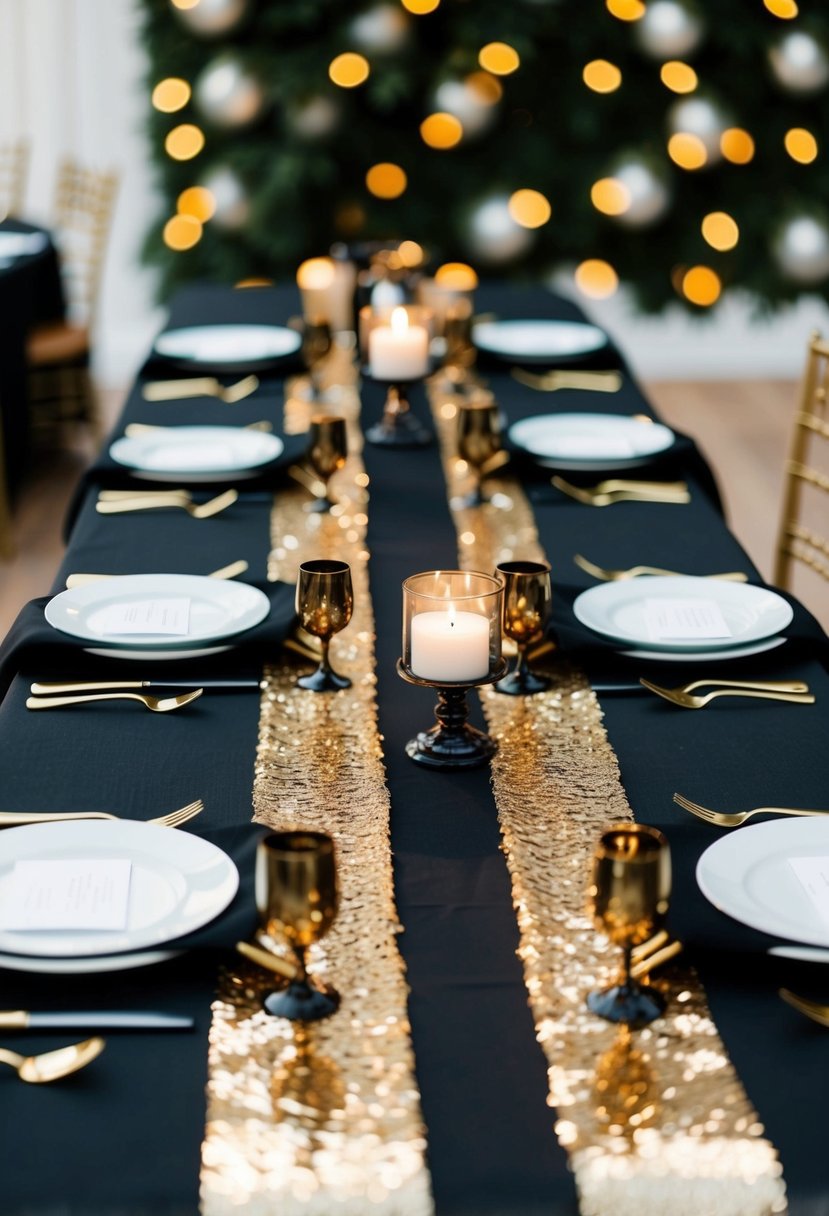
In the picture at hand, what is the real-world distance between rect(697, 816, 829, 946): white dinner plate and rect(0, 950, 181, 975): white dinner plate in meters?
0.38

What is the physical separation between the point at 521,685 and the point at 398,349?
925 mm

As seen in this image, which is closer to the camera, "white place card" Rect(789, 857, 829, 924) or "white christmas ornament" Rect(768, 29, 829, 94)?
"white place card" Rect(789, 857, 829, 924)

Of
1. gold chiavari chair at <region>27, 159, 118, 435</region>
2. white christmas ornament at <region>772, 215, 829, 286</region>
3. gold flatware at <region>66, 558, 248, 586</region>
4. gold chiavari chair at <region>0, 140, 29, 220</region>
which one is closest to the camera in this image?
gold flatware at <region>66, 558, 248, 586</region>

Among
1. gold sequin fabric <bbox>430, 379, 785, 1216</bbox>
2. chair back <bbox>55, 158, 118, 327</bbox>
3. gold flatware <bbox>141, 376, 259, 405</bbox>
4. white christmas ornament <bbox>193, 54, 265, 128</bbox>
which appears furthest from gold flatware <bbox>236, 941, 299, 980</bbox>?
white christmas ornament <bbox>193, 54, 265, 128</bbox>

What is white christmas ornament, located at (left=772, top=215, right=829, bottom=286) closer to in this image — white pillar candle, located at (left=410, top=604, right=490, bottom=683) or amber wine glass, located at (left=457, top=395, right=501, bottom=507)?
amber wine glass, located at (left=457, top=395, right=501, bottom=507)

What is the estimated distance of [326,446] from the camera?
6.33 feet

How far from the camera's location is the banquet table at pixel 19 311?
3783mm

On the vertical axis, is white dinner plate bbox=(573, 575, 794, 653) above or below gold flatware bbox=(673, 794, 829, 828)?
above

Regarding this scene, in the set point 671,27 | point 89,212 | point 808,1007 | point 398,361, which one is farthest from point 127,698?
point 671,27

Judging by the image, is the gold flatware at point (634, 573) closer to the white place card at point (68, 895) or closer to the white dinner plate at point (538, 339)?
the white place card at point (68, 895)

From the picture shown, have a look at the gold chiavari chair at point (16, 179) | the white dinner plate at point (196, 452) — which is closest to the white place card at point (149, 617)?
the white dinner plate at point (196, 452)

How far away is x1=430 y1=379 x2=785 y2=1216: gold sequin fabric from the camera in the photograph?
82 cm

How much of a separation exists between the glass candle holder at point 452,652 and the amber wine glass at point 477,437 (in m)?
0.69

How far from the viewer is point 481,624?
50.0 inches
